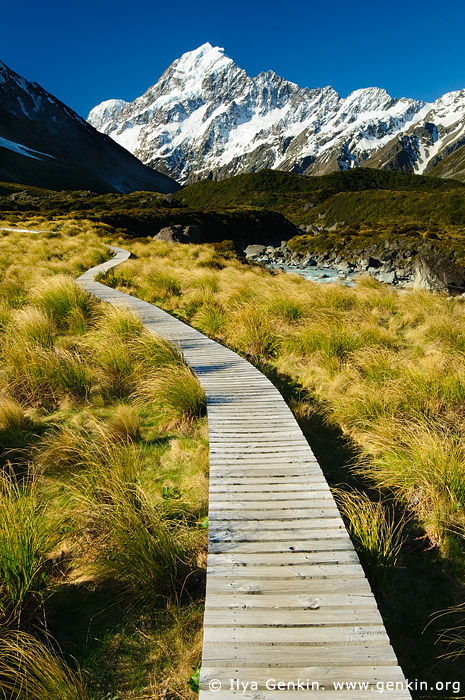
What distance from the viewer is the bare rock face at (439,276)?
14.6m

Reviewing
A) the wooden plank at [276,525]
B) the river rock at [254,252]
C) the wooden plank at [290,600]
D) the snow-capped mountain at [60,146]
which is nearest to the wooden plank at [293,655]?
the wooden plank at [290,600]

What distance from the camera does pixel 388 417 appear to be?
4.45 m

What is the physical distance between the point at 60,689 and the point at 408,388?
4699 mm

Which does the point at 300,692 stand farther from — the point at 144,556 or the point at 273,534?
the point at 144,556

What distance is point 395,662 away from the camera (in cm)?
178

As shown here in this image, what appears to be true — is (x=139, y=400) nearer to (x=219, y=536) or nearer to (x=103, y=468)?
(x=103, y=468)

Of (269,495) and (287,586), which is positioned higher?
(269,495)

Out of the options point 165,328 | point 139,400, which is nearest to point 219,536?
point 139,400

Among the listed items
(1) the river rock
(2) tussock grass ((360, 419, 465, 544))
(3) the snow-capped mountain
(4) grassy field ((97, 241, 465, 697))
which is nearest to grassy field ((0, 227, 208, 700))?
(4) grassy field ((97, 241, 465, 697))

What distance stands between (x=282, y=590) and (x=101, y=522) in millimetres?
1539

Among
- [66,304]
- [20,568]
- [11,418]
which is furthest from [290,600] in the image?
[66,304]

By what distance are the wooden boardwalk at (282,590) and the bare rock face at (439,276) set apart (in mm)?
13943

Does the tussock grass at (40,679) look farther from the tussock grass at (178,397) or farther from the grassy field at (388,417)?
the tussock grass at (178,397)

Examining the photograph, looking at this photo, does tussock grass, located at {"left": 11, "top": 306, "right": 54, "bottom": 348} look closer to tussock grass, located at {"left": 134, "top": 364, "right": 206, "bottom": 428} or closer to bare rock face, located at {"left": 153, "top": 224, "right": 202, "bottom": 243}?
tussock grass, located at {"left": 134, "top": 364, "right": 206, "bottom": 428}
